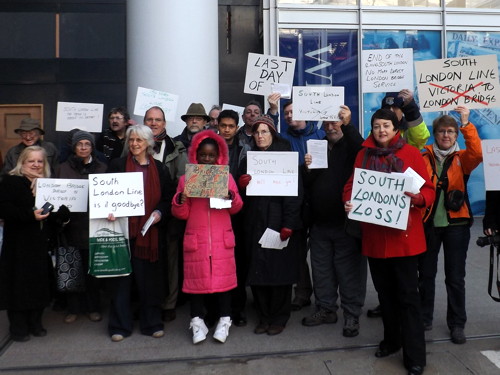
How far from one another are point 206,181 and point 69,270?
162 centimetres

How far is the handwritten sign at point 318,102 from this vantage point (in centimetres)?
470

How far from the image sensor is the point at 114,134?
5777 mm

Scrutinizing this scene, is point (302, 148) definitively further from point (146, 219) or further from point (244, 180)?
point (146, 219)

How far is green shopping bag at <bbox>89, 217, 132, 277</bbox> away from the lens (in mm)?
4367

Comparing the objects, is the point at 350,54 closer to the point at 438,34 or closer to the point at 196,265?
the point at 438,34

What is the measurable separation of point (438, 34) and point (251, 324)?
8.09 metres

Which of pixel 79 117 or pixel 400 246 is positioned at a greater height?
pixel 79 117

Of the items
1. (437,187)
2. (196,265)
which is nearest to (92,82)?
(196,265)

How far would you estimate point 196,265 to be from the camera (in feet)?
14.4

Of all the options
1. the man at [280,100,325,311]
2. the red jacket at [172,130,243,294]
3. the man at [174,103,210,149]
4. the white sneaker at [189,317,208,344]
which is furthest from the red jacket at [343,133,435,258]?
the man at [174,103,210,149]

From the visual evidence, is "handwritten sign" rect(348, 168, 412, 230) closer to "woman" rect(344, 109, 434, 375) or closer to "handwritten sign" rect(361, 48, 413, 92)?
"woman" rect(344, 109, 434, 375)

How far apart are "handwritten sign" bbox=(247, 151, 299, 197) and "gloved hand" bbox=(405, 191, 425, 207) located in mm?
1118

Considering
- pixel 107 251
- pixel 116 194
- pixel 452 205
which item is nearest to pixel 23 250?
pixel 107 251

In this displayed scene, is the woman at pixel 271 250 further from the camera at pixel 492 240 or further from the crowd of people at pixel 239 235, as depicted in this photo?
the camera at pixel 492 240
